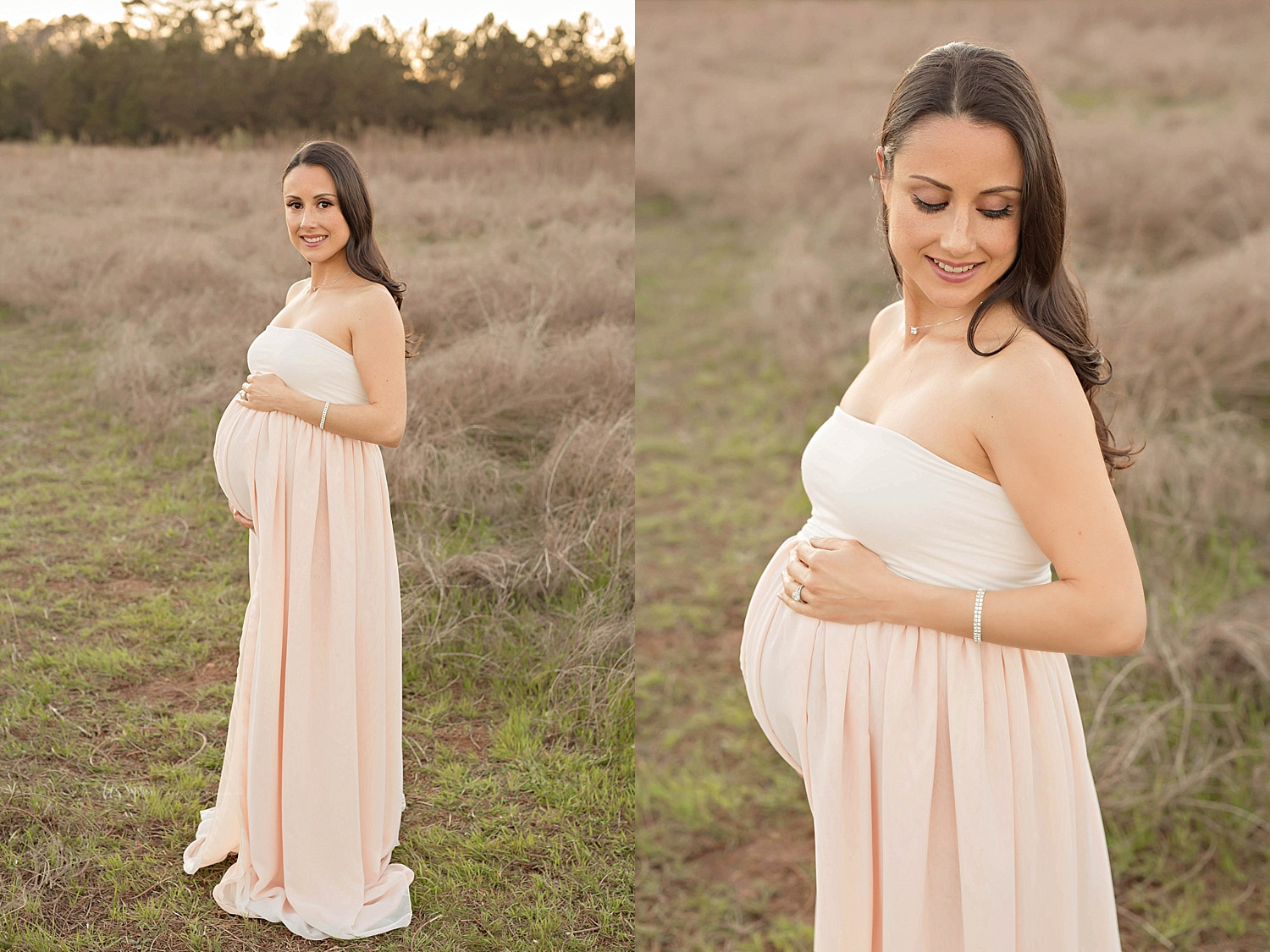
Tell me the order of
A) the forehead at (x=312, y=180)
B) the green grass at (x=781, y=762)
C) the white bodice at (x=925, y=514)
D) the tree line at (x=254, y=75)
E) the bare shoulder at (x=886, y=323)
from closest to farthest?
the white bodice at (x=925, y=514) < the bare shoulder at (x=886, y=323) < the forehead at (x=312, y=180) < the tree line at (x=254, y=75) < the green grass at (x=781, y=762)

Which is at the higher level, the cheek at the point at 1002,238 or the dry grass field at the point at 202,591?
the cheek at the point at 1002,238

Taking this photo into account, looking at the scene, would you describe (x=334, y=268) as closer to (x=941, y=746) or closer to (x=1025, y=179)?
(x=1025, y=179)

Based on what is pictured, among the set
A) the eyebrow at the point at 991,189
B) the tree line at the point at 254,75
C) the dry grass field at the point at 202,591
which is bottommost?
the dry grass field at the point at 202,591

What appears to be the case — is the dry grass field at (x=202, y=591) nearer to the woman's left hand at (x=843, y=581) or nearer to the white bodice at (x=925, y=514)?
the woman's left hand at (x=843, y=581)

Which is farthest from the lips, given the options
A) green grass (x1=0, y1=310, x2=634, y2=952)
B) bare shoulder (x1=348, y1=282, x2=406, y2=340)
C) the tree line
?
the tree line

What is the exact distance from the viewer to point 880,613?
163cm

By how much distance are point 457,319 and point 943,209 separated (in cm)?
318

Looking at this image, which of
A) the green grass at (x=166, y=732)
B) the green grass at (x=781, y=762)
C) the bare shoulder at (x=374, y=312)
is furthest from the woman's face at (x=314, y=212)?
the green grass at (x=781, y=762)

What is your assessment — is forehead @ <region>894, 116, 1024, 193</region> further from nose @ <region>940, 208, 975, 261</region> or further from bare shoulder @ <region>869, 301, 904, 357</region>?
bare shoulder @ <region>869, 301, 904, 357</region>

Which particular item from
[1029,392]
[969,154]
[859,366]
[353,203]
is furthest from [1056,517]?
[859,366]

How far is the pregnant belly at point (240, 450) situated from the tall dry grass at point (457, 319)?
74cm

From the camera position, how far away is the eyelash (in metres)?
1.52

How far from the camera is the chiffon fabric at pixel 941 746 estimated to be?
159cm

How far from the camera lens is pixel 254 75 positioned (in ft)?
11.9
